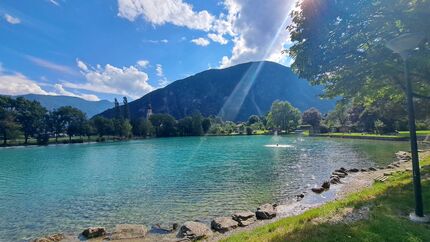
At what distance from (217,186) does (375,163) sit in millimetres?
21150

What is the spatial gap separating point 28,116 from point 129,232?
5647 inches

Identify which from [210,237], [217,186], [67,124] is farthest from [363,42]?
[67,124]

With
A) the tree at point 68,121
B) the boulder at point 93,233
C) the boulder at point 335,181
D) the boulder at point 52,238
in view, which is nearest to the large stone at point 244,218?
the boulder at point 93,233

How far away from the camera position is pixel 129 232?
13.9m

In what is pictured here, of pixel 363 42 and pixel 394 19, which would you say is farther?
pixel 363 42

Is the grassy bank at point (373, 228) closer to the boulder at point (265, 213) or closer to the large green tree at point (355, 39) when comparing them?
the boulder at point (265, 213)

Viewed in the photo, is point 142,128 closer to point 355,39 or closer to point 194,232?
point 194,232

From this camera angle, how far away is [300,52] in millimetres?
14609

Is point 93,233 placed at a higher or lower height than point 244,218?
lower

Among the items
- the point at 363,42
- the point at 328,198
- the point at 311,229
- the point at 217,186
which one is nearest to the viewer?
the point at 311,229

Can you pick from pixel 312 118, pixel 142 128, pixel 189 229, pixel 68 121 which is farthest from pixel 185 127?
pixel 189 229

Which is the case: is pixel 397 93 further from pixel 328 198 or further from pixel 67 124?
pixel 67 124

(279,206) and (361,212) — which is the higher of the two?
(361,212)

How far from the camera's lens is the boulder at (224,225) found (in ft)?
44.8
